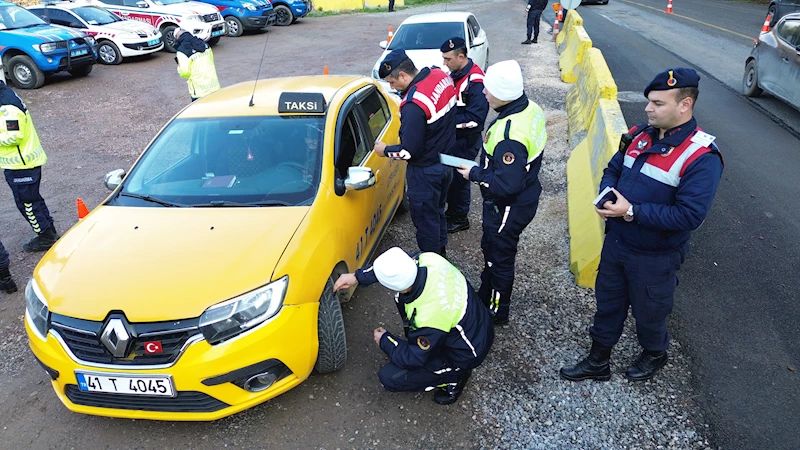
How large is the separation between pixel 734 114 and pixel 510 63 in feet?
23.2

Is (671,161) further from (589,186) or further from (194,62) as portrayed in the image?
(194,62)

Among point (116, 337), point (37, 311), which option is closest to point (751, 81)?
point (116, 337)

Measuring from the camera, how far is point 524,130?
10.5 ft

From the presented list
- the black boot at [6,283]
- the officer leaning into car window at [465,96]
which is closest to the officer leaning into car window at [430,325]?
the officer leaning into car window at [465,96]

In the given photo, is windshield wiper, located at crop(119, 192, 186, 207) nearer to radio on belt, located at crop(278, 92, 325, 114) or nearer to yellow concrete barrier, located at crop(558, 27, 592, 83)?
radio on belt, located at crop(278, 92, 325, 114)

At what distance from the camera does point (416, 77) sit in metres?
3.97

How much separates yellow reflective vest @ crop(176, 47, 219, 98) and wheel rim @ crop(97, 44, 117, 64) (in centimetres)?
786

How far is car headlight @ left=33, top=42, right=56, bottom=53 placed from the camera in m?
10.9

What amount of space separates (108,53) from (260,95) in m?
11.9

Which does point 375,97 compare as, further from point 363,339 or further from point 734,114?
point 734,114

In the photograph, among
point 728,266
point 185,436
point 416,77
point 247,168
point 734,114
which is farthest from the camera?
point 734,114

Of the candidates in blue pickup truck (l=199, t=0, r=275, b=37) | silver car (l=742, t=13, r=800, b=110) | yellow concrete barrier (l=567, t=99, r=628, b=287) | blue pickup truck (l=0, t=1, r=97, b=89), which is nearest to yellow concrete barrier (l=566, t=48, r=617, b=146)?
yellow concrete barrier (l=567, t=99, r=628, b=287)

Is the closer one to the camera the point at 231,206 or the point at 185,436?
the point at 185,436

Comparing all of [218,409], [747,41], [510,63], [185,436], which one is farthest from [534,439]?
[747,41]
